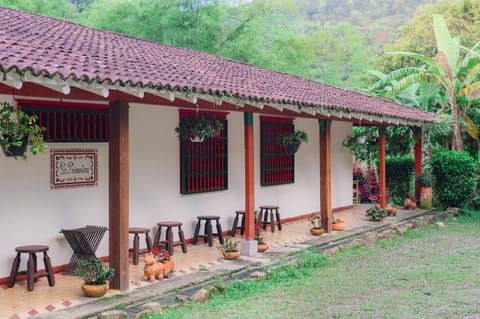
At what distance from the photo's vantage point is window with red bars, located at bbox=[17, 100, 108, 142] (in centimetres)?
786

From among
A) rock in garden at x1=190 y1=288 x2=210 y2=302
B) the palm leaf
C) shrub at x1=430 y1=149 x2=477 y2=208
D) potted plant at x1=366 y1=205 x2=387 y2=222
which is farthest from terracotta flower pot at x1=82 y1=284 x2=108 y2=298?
the palm leaf

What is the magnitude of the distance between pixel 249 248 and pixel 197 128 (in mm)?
2181

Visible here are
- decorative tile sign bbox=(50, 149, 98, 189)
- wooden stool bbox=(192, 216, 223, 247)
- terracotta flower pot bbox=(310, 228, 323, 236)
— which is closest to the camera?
decorative tile sign bbox=(50, 149, 98, 189)

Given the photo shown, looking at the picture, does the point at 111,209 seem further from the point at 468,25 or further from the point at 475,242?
the point at 468,25

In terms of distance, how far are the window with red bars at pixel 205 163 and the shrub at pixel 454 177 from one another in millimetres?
7318

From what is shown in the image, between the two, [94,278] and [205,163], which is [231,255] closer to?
[205,163]

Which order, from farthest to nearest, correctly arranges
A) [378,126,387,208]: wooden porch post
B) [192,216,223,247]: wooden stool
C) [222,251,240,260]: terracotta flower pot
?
[378,126,387,208]: wooden porch post, [192,216,223,247]: wooden stool, [222,251,240,260]: terracotta flower pot

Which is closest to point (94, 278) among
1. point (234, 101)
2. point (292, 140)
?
point (234, 101)

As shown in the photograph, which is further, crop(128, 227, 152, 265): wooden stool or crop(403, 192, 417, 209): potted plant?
crop(403, 192, 417, 209): potted plant

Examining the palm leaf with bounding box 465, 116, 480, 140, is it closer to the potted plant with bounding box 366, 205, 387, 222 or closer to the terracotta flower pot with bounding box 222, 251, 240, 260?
the potted plant with bounding box 366, 205, 387, 222

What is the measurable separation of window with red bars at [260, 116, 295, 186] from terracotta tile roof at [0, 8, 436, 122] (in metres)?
1.54

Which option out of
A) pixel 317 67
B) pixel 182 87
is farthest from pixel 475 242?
pixel 317 67

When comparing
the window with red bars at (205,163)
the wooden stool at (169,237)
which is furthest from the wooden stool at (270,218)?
the wooden stool at (169,237)

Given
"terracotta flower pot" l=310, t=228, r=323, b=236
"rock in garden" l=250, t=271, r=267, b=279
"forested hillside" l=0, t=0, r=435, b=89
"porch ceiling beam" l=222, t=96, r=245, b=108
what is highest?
"forested hillside" l=0, t=0, r=435, b=89
